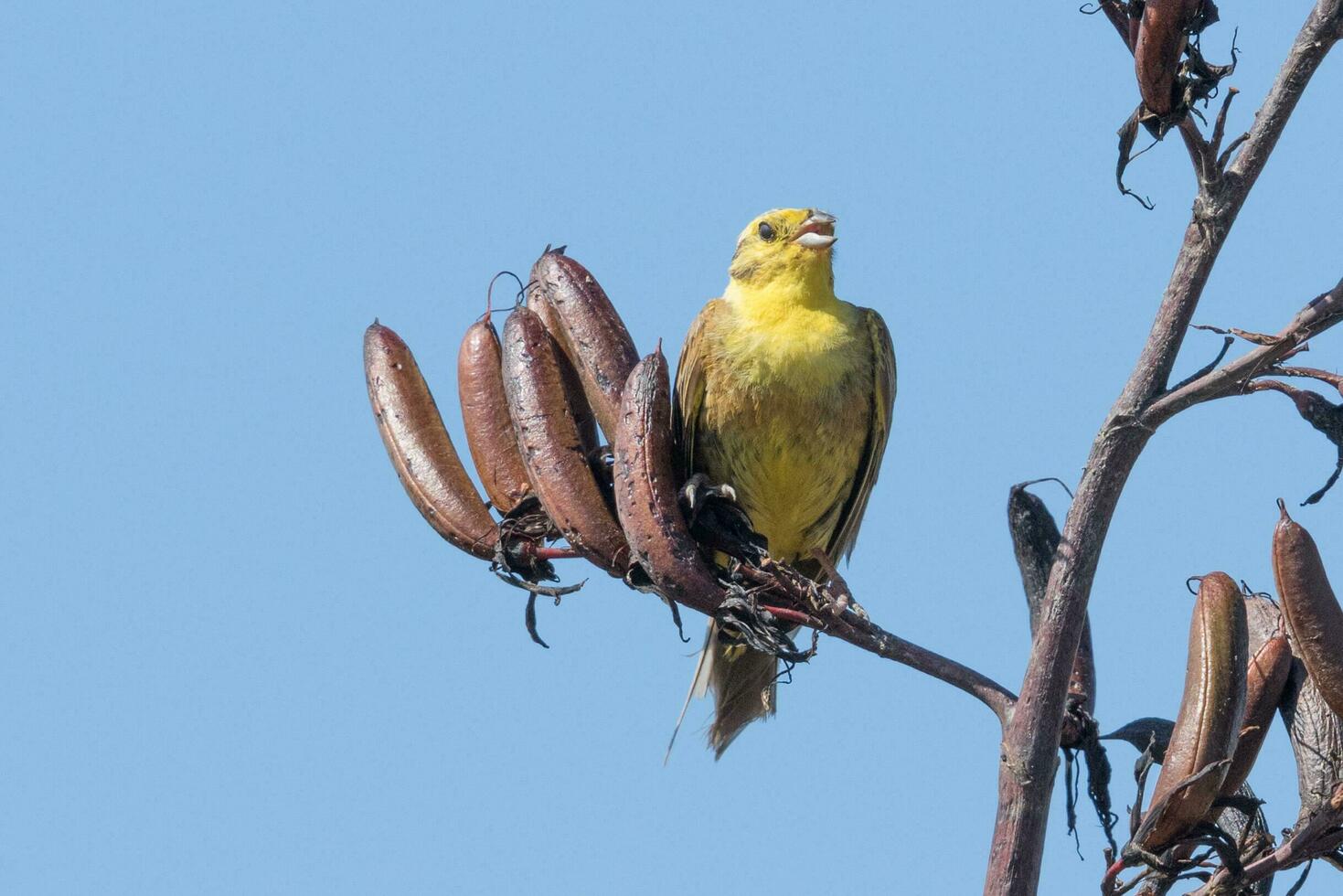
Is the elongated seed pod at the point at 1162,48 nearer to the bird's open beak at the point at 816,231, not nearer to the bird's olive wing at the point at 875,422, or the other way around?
the bird's olive wing at the point at 875,422

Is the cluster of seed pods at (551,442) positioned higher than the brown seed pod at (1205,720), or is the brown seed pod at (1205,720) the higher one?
the cluster of seed pods at (551,442)

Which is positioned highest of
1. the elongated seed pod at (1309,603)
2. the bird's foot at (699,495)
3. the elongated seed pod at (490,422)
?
the elongated seed pod at (490,422)

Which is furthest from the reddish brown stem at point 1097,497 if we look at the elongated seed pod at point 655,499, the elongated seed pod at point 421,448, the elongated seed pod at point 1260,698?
the elongated seed pod at point 421,448

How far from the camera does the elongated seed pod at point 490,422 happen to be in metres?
5.32

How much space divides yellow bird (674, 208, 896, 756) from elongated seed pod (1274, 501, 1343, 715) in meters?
2.30

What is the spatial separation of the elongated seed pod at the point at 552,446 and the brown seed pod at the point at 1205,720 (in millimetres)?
1578

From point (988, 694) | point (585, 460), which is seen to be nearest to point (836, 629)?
point (988, 694)

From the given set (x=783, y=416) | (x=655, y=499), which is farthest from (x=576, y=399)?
(x=783, y=416)

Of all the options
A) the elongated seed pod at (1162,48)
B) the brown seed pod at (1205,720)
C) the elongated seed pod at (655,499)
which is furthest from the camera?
the elongated seed pod at (655,499)

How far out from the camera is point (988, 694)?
14.1ft

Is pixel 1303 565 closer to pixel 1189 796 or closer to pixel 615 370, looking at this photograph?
pixel 1189 796

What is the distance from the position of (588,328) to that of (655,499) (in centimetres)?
91

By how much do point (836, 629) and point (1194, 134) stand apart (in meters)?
1.60

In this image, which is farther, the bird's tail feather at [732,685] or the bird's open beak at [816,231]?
the bird's open beak at [816,231]
